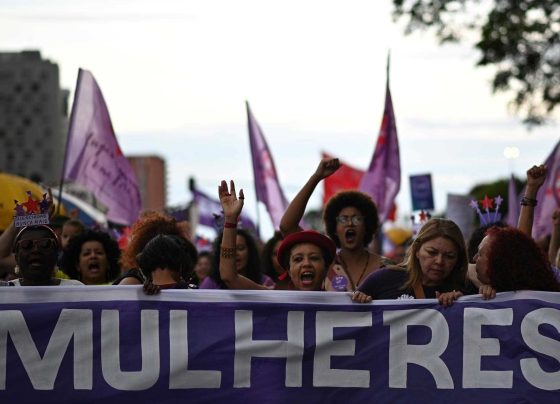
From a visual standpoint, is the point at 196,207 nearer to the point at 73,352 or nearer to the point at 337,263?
the point at 337,263

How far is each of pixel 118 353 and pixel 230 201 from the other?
37.6 inches

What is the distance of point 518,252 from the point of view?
6.32 meters

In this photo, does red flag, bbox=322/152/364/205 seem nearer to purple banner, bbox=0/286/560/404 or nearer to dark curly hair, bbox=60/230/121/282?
dark curly hair, bbox=60/230/121/282

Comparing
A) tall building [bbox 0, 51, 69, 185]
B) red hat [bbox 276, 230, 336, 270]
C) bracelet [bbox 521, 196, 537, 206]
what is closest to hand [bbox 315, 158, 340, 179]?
red hat [bbox 276, 230, 336, 270]

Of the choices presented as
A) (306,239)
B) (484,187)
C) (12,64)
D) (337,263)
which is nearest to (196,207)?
(337,263)

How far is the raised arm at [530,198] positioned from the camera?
7.55m

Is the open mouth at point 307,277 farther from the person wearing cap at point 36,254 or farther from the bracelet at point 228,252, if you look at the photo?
the person wearing cap at point 36,254

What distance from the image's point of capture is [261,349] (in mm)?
6449

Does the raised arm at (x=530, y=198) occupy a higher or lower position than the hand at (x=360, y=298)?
higher

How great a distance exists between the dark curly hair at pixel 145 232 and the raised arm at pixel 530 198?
2050 mm

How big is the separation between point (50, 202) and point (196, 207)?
9.64 meters

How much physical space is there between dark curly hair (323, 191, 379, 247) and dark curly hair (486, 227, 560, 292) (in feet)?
6.86

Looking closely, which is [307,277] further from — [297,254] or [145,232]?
[145,232]

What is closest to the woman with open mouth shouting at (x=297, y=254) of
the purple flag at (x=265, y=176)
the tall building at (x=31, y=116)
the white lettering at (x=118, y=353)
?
the white lettering at (x=118, y=353)
